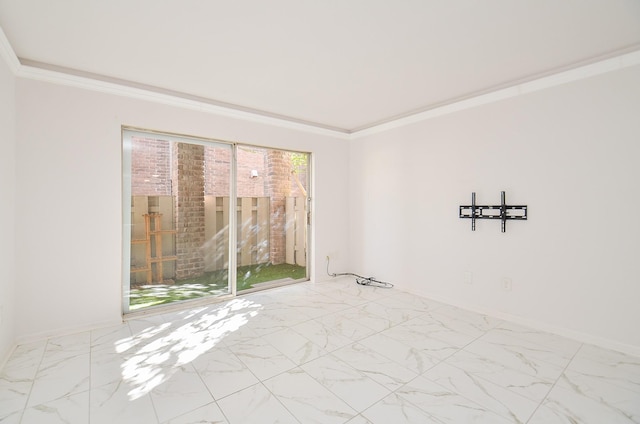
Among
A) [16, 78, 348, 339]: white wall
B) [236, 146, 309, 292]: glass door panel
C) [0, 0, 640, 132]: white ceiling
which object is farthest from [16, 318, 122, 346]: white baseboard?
[0, 0, 640, 132]: white ceiling

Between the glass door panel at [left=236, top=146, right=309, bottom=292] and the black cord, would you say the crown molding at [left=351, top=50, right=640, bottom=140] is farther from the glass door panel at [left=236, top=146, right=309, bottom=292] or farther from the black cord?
the black cord

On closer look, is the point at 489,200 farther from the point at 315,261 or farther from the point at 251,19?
the point at 251,19

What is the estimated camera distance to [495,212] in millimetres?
3150

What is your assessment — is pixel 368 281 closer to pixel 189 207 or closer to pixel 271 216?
pixel 271 216

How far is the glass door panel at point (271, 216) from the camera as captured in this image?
3998mm

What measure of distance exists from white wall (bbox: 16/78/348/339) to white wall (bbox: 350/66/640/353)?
10.5 ft

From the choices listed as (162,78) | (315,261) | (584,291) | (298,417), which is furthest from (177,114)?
(584,291)

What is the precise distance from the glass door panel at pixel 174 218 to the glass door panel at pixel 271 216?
26 cm

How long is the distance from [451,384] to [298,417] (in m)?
1.03

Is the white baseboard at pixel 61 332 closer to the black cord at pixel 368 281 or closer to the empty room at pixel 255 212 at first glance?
the empty room at pixel 255 212

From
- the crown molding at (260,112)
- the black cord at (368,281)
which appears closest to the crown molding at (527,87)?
the crown molding at (260,112)

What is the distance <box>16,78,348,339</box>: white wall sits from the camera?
100.0 inches

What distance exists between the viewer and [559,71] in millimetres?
2684

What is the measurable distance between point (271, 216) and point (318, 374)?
8.83 ft
